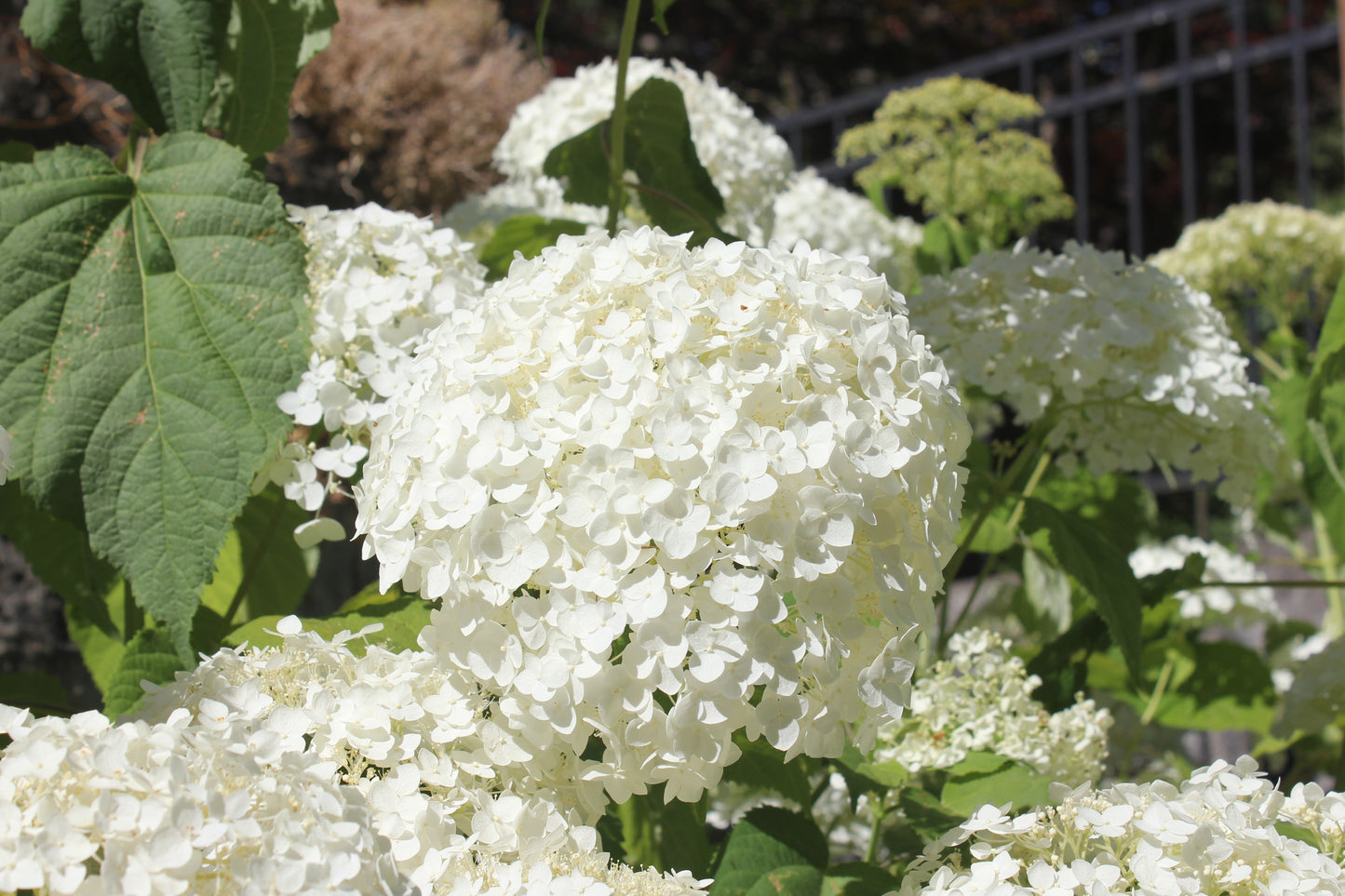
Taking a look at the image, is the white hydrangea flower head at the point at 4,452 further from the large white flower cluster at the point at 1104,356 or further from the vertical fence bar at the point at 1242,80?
the vertical fence bar at the point at 1242,80

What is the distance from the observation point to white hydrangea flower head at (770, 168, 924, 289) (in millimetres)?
2652

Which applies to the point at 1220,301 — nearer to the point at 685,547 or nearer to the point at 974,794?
the point at 974,794

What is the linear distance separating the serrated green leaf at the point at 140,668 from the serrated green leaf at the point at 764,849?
1.87 feet

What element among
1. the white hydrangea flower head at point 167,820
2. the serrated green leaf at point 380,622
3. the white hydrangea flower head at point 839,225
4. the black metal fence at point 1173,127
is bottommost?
the black metal fence at point 1173,127

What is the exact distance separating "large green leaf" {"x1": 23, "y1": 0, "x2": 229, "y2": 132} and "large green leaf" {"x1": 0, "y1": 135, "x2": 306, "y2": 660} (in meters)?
0.09

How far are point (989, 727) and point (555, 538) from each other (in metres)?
0.68

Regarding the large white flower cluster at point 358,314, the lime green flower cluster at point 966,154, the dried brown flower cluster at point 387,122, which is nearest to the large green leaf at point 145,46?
the large white flower cluster at point 358,314

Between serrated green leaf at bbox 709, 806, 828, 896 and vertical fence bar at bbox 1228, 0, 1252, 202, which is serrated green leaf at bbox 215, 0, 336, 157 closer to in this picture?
serrated green leaf at bbox 709, 806, 828, 896

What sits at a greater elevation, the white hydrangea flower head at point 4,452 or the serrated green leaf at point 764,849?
the white hydrangea flower head at point 4,452

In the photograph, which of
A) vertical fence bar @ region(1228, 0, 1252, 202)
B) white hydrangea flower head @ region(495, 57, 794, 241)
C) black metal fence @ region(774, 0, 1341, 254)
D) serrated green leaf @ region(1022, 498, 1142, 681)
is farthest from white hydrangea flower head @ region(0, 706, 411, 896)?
black metal fence @ region(774, 0, 1341, 254)

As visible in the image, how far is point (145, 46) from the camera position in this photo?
1235 millimetres

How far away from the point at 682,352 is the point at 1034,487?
1.24 meters

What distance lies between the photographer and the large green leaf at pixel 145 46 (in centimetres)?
120

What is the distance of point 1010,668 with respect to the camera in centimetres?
127
